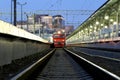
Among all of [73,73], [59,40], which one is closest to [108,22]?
[59,40]

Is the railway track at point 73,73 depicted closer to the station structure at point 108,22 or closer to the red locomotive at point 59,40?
the station structure at point 108,22

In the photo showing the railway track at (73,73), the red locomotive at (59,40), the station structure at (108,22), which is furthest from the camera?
the red locomotive at (59,40)

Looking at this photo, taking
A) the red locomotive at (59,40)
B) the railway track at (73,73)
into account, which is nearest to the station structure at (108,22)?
the railway track at (73,73)

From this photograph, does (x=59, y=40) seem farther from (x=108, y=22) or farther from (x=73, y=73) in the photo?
(x=73, y=73)

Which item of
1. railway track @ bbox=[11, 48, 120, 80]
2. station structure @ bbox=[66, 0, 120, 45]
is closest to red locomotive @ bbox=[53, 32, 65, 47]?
station structure @ bbox=[66, 0, 120, 45]

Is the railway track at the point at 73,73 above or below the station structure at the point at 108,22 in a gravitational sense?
below

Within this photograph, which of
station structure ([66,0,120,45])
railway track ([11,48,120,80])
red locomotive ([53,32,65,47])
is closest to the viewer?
railway track ([11,48,120,80])

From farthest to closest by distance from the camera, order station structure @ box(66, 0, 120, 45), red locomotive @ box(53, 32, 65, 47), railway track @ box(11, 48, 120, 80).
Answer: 1. red locomotive @ box(53, 32, 65, 47)
2. station structure @ box(66, 0, 120, 45)
3. railway track @ box(11, 48, 120, 80)

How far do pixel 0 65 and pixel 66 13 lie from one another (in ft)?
235

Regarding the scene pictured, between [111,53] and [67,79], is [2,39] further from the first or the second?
[111,53]

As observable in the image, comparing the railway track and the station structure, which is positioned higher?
the station structure

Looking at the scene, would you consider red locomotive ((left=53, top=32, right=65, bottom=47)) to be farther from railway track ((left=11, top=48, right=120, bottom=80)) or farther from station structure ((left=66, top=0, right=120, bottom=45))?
railway track ((left=11, top=48, right=120, bottom=80))

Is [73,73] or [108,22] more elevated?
[108,22]

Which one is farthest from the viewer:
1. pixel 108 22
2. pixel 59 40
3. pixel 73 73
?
pixel 59 40
